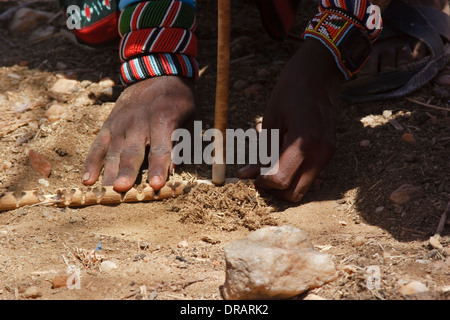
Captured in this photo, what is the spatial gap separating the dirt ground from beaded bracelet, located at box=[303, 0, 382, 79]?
36 cm

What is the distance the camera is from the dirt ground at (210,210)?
1.63 metres

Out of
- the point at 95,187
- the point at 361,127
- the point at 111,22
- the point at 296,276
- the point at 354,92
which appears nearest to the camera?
the point at 296,276

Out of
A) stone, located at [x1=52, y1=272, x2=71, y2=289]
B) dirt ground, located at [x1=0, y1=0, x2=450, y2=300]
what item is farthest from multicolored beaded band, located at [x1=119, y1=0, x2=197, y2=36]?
stone, located at [x1=52, y1=272, x2=71, y2=289]

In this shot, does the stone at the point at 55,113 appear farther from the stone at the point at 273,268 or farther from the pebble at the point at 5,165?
the stone at the point at 273,268

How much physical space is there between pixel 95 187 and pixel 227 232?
0.57 m

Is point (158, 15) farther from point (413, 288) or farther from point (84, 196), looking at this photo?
point (413, 288)

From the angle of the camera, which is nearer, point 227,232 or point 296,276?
point 296,276

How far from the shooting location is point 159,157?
88.5 inches

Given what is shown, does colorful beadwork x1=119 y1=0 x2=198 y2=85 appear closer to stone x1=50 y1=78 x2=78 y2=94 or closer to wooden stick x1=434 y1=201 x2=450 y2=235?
stone x1=50 y1=78 x2=78 y2=94

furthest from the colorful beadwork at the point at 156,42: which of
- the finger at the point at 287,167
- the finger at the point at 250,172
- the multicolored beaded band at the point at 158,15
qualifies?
the finger at the point at 287,167

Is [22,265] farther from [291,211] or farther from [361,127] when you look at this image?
[361,127]

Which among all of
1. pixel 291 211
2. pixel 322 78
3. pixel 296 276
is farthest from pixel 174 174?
pixel 296 276

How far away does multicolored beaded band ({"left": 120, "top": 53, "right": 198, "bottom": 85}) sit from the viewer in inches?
97.6

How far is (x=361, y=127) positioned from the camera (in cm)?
243
